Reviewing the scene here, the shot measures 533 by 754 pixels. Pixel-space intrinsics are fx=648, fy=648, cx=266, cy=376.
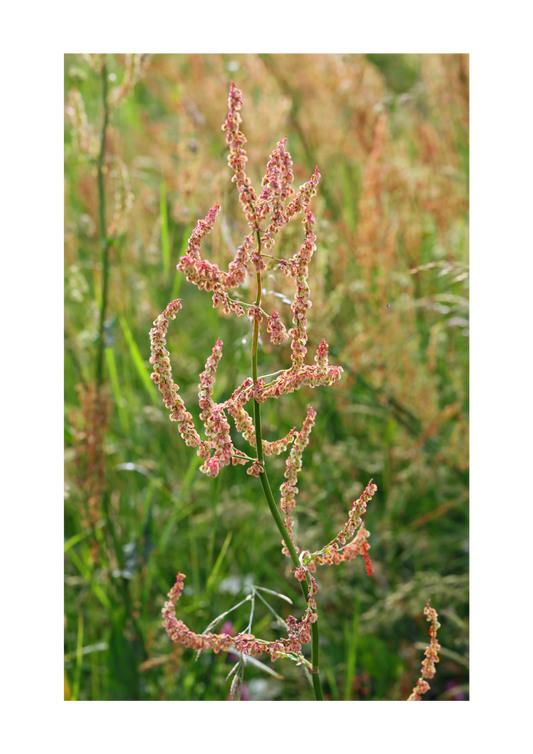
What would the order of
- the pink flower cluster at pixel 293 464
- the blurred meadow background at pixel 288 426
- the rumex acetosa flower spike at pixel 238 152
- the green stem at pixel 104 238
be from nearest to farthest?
1. the rumex acetosa flower spike at pixel 238 152
2. the pink flower cluster at pixel 293 464
3. the green stem at pixel 104 238
4. the blurred meadow background at pixel 288 426

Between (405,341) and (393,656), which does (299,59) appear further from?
(393,656)

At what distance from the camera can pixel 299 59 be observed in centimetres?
278

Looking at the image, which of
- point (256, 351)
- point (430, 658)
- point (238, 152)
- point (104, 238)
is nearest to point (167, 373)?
point (256, 351)

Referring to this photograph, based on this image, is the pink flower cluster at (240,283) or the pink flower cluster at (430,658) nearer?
the pink flower cluster at (240,283)

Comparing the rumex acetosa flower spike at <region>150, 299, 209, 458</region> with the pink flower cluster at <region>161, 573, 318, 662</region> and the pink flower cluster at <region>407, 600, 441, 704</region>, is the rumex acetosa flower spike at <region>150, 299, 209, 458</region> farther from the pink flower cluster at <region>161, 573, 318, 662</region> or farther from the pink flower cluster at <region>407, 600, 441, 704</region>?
the pink flower cluster at <region>407, 600, 441, 704</region>

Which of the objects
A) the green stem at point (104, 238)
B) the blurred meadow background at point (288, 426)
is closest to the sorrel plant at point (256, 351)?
the blurred meadow background at point (288, 426)

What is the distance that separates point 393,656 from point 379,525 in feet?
1.31

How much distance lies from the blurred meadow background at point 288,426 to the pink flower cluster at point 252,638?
2.43 feet

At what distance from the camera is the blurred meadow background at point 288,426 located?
1788mm

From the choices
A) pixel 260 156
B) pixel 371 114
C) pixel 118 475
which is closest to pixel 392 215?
pixel 371 114

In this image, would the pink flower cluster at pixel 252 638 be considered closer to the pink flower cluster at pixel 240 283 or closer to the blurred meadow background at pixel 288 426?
the pink flower cluster at pixel 240 283

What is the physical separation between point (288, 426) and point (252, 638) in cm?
164

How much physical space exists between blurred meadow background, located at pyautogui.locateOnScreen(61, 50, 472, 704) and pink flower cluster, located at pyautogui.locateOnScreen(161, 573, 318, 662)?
740 millimetres

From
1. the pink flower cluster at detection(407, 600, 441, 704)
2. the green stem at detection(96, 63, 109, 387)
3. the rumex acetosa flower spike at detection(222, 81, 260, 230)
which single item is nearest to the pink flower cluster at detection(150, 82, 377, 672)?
the rumex acetosa flower spike at detection(222, 81, 260, 230)
